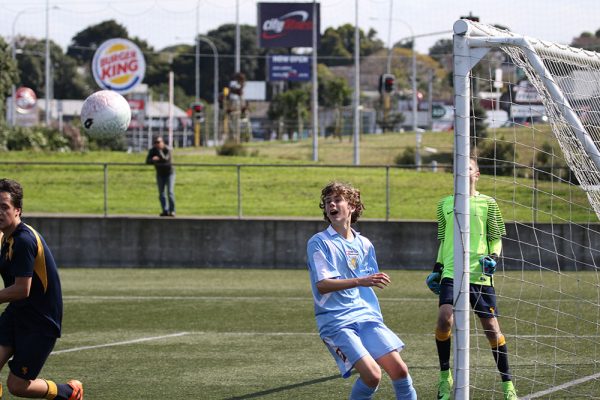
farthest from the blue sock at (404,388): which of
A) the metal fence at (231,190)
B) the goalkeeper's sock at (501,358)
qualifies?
the metal fence at (231,190)

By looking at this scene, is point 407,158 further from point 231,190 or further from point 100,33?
point 100,33

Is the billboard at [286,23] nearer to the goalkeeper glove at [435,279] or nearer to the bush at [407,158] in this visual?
the bush at [407,158]

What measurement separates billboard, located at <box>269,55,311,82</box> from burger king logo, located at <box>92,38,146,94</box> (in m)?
25.1

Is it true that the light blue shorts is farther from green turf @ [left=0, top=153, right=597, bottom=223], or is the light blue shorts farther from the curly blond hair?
green turf @ [left=0, top=153, right=597, bottom=223]

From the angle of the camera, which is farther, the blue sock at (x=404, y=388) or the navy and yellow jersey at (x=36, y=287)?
the navy and yellow jersey at (x=36, y=287)

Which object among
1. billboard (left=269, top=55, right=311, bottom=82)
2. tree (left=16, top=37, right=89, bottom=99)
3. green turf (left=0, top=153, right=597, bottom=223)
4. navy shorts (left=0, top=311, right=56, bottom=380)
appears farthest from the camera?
tree (left=16, top=37, right=89, bottom=99)

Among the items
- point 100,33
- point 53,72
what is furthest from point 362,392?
point 100,33

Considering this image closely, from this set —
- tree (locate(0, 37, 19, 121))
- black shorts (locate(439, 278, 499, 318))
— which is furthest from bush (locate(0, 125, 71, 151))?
black shorts (locate(439, 278, 499, 318))

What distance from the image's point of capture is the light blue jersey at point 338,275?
673 centimetres

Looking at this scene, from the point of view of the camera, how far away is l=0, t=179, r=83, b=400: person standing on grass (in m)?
6.86

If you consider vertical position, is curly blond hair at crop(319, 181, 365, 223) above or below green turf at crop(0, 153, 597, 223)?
above

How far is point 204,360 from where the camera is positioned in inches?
413

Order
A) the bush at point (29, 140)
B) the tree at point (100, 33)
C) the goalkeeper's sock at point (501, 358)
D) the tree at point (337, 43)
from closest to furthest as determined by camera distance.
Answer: the goalkeeper's sock at point (501, 358)
the bush at point (29, 140)
the tree at point (100, 33)
the tree at point (337, 43)

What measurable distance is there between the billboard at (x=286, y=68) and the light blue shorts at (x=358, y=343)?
56.9 m
